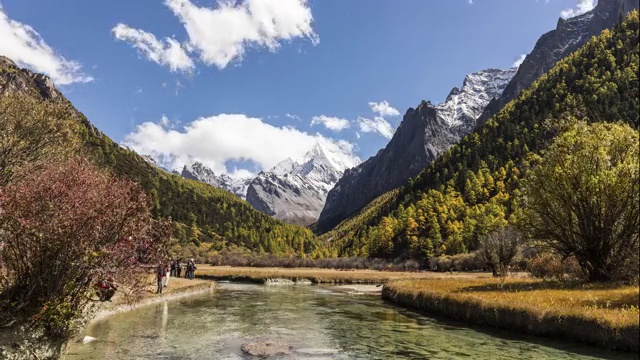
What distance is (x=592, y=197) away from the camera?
3075 cm

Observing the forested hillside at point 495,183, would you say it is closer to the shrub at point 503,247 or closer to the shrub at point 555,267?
the shrub at point 503,247

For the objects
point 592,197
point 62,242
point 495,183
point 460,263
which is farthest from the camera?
point 495,183

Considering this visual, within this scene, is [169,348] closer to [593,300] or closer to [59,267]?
[59,267]

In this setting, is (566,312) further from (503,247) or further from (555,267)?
(503,247)

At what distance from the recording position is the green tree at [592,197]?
29.8 metres

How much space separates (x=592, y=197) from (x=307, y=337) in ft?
73.3

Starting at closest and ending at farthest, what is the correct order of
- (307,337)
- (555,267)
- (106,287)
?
(106,287), (307,337), (555,267)

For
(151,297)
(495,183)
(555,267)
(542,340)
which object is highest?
(495,183)

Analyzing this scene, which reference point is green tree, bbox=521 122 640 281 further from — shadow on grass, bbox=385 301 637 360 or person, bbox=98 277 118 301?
person, bbox=98 277 118 301

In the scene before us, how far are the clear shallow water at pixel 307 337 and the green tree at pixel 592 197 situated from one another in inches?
452

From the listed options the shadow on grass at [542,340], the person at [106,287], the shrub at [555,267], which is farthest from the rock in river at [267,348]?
the shrub at [555,267]

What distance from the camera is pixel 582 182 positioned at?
102ft

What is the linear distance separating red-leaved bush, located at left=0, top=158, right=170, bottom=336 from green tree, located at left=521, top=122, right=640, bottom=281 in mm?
29753

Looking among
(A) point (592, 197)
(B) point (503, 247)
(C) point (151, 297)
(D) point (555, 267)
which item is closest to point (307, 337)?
(C) point (151, 297)
